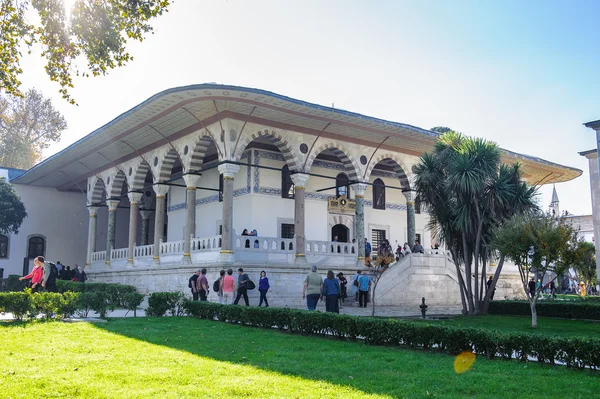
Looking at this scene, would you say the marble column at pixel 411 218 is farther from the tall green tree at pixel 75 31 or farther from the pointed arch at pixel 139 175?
the tall green tree at pixel 75 31

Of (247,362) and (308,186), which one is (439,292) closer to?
(308,186)

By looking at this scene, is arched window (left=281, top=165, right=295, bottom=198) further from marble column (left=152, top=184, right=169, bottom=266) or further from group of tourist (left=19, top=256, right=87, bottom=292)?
group of tourist (left=19, top=256, right=87, bottom=292)

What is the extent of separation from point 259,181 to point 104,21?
12.4m

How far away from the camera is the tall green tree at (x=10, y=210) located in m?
25.3

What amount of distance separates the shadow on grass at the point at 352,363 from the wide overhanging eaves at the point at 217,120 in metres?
7.77

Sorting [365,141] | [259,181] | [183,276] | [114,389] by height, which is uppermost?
[365,141]

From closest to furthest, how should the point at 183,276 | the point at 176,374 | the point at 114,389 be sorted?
1. the point at 114,389
2. the point at 176,374
3. the point at 183,276

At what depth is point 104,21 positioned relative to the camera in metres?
8.17

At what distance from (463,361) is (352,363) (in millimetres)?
1417

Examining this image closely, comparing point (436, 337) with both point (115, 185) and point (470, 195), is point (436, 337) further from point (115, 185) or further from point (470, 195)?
point (115, 185)

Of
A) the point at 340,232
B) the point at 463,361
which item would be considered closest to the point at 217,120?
the point at 340,232

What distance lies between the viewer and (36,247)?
1107 inches

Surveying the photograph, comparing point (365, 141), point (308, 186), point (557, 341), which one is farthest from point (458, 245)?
point (557, 341)

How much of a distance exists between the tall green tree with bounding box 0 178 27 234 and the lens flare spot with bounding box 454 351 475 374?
77.0 ft
